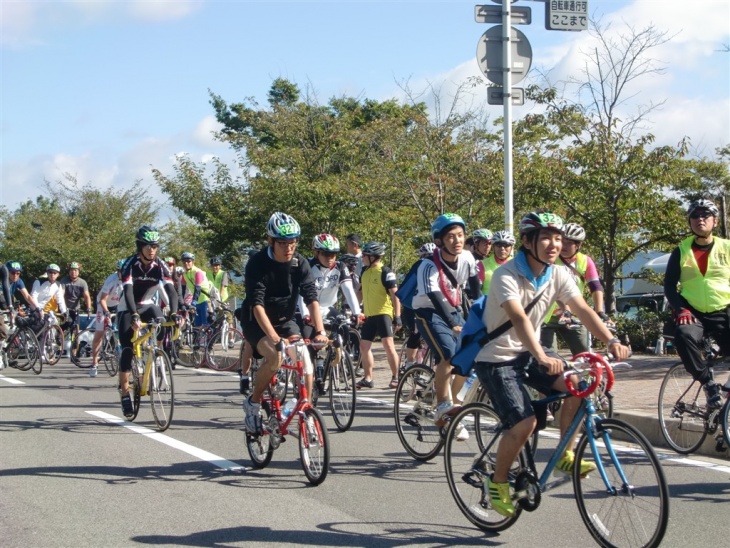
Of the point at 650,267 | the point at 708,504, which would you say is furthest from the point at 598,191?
the point at 708,504

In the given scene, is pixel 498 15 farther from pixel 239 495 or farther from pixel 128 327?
pixel 239 495

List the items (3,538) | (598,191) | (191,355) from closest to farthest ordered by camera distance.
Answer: (3,538) → (598,191) → (191,355)

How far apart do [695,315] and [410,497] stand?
311 cm

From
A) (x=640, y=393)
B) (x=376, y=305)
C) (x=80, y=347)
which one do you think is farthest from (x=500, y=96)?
(x=80, y=347)

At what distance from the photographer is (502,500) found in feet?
17.4

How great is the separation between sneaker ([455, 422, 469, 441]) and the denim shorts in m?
0.51

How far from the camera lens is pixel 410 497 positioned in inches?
258

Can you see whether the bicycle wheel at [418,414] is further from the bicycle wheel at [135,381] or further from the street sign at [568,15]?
the street sign at [568,15]

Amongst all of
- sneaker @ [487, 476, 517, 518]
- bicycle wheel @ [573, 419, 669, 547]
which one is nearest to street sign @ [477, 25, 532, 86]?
sneaker @ [487, 476, 517, 518]

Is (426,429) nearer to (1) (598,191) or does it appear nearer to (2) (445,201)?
(1) (598,191)

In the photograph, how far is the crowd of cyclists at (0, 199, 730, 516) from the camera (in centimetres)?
530

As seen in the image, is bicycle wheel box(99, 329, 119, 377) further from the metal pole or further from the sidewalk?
the metal pole

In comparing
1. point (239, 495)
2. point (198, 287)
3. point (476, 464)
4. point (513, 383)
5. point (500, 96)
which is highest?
point (500, 96)

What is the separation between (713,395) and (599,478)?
298cm
